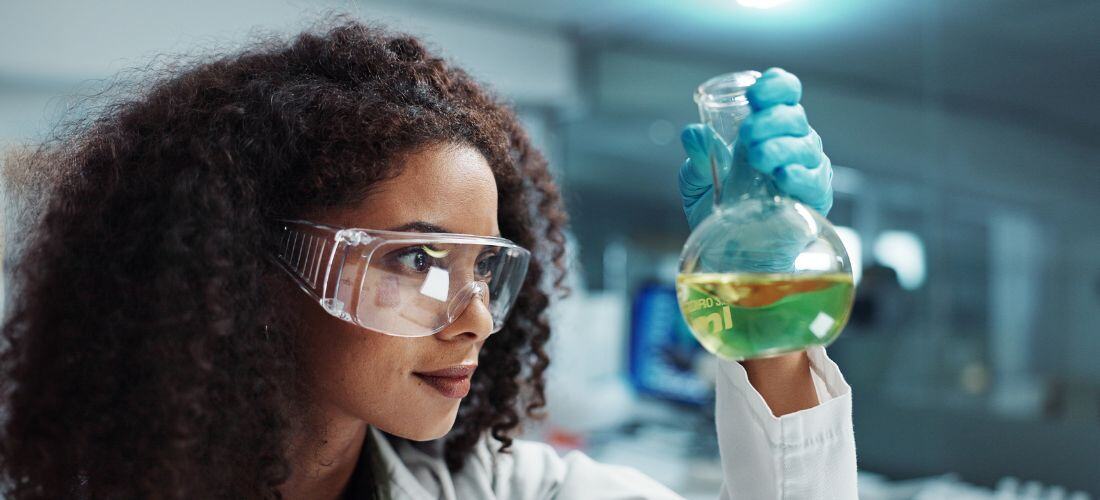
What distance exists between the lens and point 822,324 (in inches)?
32.3

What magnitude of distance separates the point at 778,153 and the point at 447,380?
22.6 inches

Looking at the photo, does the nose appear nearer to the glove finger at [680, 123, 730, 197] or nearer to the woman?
the woman

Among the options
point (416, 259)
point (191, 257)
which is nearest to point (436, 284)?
point (416, 259)

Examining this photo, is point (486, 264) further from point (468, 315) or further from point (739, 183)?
point (739, 183)

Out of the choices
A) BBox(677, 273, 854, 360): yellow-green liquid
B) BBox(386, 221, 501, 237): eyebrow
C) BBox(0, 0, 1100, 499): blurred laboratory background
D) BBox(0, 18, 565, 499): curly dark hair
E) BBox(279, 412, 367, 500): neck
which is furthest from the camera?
BBox(0, 0, 1100, 499): blurred laboratory background

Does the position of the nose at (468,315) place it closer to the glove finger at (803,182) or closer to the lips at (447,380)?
the lips at (447,380)

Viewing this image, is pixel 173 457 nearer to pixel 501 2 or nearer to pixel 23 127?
pixel 23 127

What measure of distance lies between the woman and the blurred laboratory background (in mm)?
761

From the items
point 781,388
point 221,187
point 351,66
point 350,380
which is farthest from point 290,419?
point 781,388

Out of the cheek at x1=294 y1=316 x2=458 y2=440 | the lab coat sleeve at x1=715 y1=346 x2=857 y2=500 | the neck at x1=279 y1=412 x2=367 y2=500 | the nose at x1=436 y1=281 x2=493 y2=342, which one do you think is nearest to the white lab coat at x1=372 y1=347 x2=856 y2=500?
the lab coat sleeve at x1=715 y1=346 x2=857 y2=500

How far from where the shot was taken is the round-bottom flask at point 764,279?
2.64 ft

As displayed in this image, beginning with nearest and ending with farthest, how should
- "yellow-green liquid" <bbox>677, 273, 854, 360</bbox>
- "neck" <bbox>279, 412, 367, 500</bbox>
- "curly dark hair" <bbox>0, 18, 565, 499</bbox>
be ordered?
"yellow-green liquid" <bbox>677, 273, 854, 360</bbox>, "curly dark hair" <bbox>0, 18, 565, 499</bbox>, "neck" <bbox>279, 412, 367, 500</bbox>

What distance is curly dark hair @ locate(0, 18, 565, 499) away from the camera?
1021mm

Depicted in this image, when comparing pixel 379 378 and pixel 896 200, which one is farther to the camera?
pixel 896 200
